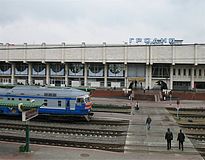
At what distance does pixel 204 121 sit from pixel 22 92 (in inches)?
820

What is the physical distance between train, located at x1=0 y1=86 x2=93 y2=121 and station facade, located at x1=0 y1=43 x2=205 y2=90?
38395mm

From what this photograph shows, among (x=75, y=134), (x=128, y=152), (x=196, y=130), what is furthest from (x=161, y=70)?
(x=128, y=152)

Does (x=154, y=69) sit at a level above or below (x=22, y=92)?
above

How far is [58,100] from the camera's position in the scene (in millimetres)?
27875

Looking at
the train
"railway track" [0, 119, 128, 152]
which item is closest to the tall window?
"railway track" [0, 119, 128, 152]

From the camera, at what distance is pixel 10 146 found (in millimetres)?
18391

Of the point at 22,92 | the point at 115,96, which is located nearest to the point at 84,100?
the point at 22,92

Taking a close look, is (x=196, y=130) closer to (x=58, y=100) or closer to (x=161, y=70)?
(x=58, y=100)

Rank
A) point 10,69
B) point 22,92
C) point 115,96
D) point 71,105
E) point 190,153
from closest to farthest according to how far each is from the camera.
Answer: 1. point 190,153
2. point 71,105
3. point 22,92
4. point 115,96
5. point 10,69

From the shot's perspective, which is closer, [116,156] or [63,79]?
[116,156]

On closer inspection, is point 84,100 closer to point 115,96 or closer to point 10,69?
point 115,96

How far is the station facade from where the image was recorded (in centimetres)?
6384

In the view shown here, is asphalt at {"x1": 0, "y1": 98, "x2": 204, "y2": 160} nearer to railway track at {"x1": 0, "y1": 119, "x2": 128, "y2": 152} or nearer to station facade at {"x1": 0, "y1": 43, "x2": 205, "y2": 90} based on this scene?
railway track at {"x1": 0, "y1": 119, "x2": 128, "y2": 152}

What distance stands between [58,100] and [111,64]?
42260mm
